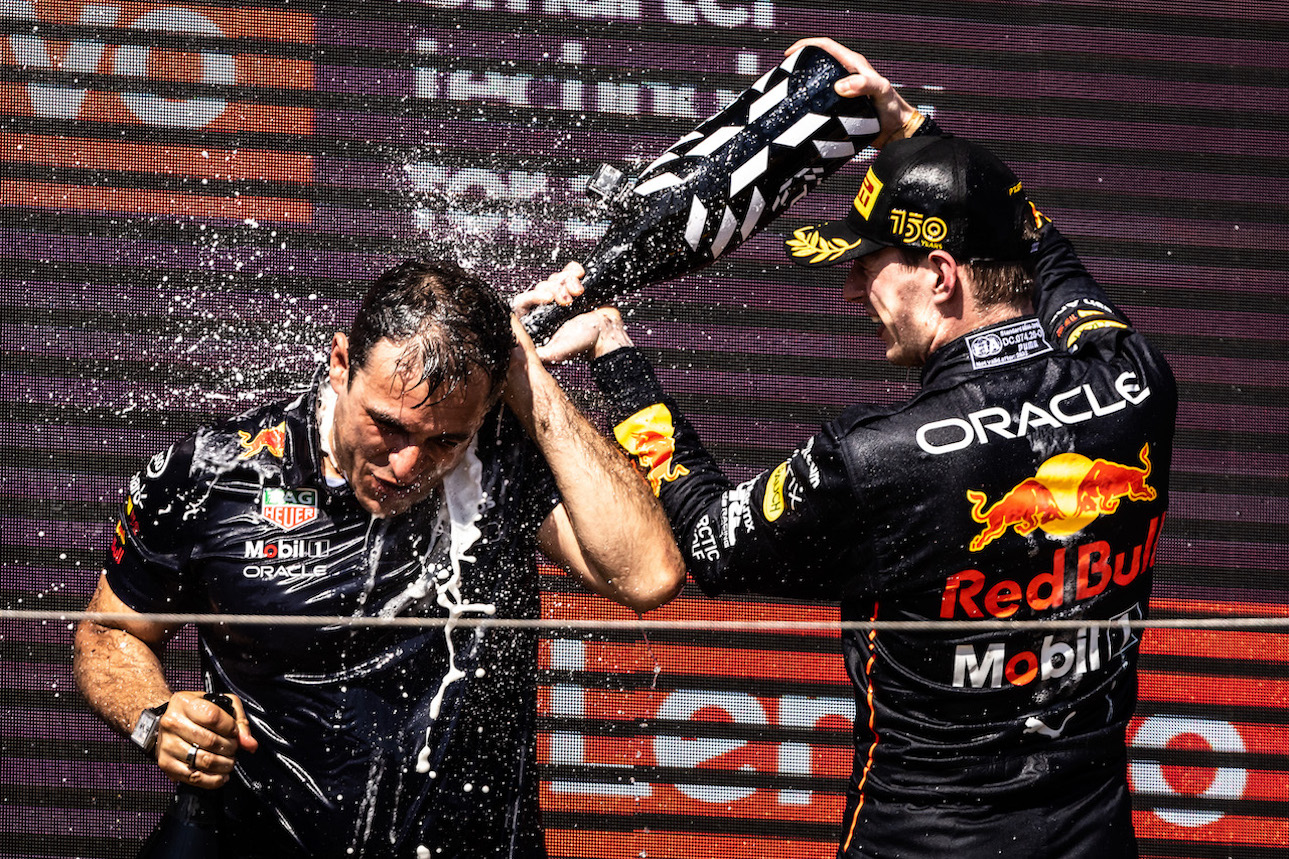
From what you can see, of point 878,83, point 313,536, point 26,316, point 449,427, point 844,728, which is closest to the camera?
point 449,427

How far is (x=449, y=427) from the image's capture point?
5.72ft

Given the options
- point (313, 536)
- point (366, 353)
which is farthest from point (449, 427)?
point (313, 536)

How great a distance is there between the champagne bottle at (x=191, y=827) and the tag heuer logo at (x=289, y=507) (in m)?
0.30

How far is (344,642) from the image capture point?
183 cm

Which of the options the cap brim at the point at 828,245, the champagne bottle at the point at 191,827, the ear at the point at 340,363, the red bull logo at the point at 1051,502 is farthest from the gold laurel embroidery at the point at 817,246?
the champagne bottle at the point at 191,827

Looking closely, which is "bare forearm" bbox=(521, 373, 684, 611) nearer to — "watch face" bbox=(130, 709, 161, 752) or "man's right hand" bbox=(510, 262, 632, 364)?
"man's right hand" bbox=(510, 262, 632, 364)

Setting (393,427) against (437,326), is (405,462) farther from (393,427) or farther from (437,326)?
(437,326)

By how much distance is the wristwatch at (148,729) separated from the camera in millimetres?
1730

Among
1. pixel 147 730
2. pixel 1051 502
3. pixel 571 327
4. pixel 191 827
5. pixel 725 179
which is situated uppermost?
pixel 725 179

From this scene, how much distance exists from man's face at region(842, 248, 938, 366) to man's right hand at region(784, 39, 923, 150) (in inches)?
17.2

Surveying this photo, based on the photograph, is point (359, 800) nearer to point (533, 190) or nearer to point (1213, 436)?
point (533, 190)

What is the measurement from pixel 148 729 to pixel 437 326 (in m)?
0.75

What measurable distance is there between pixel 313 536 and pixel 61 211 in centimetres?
147

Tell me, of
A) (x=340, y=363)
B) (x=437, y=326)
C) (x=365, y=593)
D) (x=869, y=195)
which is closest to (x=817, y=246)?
(x=869, y=195)
